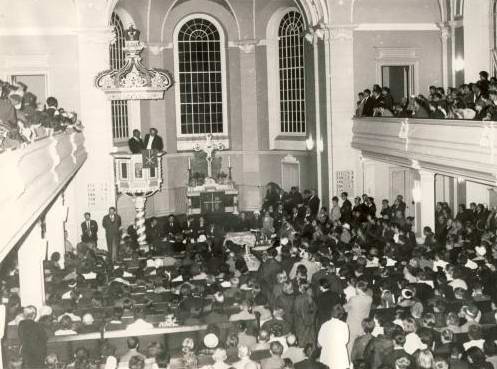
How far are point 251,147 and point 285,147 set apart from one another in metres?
1.58

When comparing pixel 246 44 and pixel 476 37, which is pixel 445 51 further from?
pixel 246 44

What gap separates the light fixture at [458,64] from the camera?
23.6 meters

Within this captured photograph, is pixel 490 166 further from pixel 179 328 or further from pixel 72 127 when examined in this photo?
pixel 72 127

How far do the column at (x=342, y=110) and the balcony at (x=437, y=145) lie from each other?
1.22 metres

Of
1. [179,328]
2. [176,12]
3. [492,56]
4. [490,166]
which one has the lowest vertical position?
[179,328]

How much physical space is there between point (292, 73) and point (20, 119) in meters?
17.5

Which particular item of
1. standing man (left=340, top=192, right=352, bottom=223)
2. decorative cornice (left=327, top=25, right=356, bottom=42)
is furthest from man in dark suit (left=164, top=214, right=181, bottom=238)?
decorative cornice (left=327, top=25, right=356, bottom=42)

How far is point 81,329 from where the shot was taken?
41.2ft

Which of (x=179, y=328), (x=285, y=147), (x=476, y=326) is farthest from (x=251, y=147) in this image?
(x=476, y=326)

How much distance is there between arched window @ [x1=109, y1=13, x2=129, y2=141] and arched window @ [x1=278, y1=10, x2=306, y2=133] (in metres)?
6.31

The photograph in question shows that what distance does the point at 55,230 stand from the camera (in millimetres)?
18953

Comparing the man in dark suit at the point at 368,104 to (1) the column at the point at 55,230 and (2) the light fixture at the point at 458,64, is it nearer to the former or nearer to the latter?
(2) the light fixture at the point at 458,64

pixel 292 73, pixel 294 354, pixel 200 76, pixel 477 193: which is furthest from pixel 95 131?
pixel 294 354

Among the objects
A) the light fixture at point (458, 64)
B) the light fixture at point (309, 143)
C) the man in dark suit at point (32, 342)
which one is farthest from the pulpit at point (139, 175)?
the light fixture at point (458, 64)
